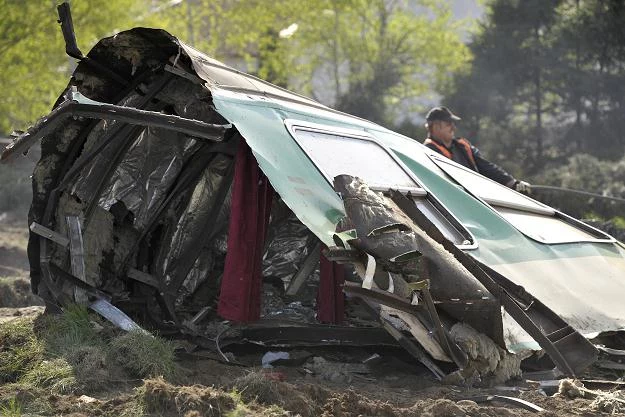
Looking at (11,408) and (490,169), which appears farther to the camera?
(490,169)

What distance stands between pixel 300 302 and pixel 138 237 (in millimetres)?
1359

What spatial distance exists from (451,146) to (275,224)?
9.17 ft

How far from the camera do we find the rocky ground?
419cm

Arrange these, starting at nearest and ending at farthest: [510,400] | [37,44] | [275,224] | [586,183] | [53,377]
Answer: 1. [510,400]
2. [53,377]
3. [275,224]
4. [37,44]
5. [586,183]

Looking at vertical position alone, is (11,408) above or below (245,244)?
below

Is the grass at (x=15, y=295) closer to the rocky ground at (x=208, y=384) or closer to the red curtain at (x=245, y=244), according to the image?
→ the rocky ground at (x=208, y=384)

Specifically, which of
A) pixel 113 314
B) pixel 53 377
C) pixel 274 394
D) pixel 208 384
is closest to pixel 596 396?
pixel 274 394

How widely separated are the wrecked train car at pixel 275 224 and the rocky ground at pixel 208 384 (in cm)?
29

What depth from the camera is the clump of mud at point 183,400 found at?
407cm

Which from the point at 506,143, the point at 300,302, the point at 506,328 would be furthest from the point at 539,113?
the point at 506,328

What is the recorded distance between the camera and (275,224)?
23.5ft

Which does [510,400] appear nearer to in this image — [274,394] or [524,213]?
[274,394]

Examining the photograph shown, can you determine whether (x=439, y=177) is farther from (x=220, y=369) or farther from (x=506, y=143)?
(x=506, y=143)

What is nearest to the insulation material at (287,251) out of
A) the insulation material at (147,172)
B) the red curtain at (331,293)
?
the insulation material at (147,172)
